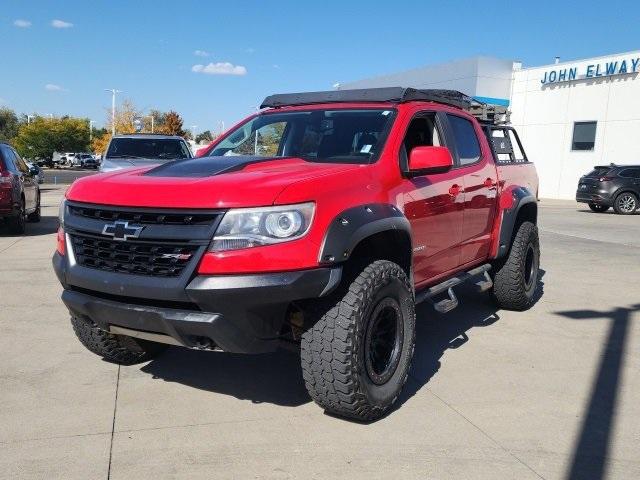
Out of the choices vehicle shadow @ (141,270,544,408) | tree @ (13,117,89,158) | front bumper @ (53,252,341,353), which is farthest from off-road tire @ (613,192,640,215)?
tree @ (13,117,89,158)

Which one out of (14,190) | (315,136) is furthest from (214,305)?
(14,190)

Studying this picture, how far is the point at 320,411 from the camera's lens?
11.6ft

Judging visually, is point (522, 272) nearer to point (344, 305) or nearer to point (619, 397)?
point (619, 397)

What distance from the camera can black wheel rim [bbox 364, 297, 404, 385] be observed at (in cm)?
336

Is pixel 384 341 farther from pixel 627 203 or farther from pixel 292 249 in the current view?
pixel 627 203

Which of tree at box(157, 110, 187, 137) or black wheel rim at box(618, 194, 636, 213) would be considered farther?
tree at box(157, 110, 187, 137)

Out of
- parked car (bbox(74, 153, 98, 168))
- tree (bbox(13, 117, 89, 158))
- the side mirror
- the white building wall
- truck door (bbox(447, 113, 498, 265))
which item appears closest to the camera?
the side mirror

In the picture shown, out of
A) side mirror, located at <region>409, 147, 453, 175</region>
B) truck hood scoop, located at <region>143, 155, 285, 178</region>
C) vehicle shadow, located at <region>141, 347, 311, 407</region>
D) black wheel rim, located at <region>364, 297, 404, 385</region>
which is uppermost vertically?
side mirror, located at <region>409, 147, 453, 175</region>

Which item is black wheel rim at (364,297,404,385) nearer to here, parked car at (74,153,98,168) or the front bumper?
the front bumper

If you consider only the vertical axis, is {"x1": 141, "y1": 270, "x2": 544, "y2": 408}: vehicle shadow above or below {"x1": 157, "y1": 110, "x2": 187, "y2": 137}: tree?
below

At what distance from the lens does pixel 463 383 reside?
4.03 meters

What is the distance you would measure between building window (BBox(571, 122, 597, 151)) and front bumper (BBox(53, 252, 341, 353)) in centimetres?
2679

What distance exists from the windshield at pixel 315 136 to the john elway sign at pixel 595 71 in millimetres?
24324

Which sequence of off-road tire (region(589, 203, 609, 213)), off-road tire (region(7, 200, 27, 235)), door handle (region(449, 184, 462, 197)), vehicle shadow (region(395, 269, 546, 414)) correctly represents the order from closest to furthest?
vehicle shadow (region(395, 269, 546, 414)) < door handle (region(449, 184, 462, 197)) < off-road tire (region(7, 200, 27, 235)) < off-road tire (region(589, 203, 609, 213))
